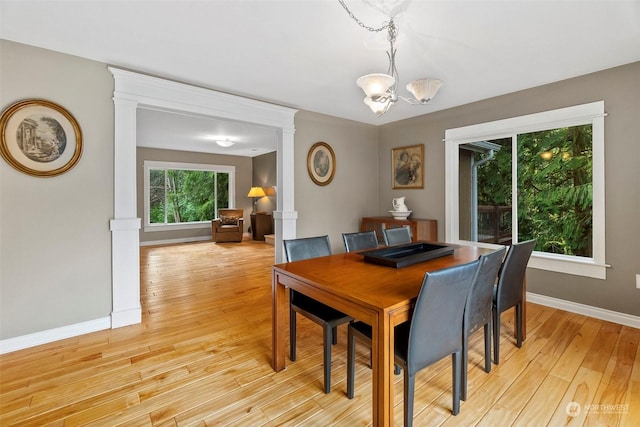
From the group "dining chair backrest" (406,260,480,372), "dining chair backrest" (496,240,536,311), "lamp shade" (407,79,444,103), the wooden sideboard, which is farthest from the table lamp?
"dining chair backrest" (406,260,480,372)

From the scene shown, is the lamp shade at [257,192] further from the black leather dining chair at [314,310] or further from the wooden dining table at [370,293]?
the wooden dining table at [370,293]

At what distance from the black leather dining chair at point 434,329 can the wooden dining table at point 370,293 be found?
83mm

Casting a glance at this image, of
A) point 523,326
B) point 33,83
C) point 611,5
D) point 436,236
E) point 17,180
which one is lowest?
point 523,326

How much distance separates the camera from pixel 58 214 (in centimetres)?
245

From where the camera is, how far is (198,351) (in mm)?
2264

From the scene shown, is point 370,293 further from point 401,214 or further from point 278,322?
point 401,214

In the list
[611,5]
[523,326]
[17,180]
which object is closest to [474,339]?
[523,326]

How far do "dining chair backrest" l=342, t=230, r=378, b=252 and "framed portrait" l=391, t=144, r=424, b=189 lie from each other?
1.95 m

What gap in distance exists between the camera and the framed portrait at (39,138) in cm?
225

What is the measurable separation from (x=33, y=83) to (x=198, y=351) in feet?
8.16

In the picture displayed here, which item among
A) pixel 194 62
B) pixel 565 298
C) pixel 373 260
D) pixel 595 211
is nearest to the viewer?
pixel 373 260

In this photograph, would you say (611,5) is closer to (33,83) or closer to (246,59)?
(246,59)

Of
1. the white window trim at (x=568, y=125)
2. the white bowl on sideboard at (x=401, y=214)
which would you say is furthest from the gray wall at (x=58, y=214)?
the white window trim at (x=568, y=125)

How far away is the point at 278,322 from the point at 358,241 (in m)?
1.08
